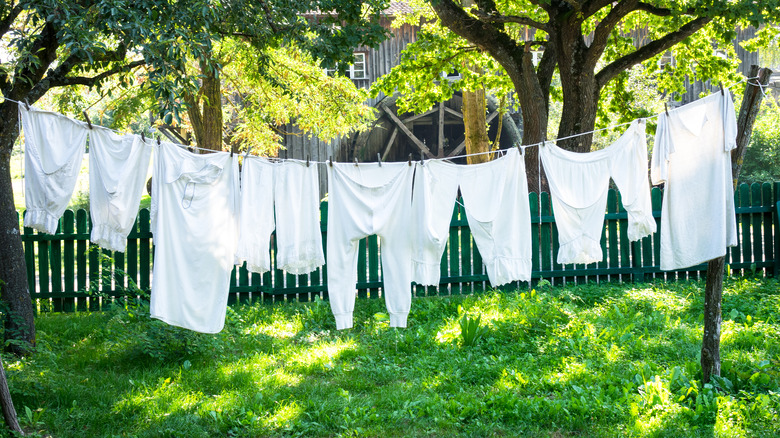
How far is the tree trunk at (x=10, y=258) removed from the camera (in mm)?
5840

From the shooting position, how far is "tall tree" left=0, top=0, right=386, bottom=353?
4.61 m

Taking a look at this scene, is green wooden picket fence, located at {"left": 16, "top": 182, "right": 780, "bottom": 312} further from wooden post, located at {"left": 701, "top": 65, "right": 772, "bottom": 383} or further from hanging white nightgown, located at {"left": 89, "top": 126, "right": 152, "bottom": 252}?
wooden post, located at {"left": 701, "top": 65, "right": 772, "bottom": 383}

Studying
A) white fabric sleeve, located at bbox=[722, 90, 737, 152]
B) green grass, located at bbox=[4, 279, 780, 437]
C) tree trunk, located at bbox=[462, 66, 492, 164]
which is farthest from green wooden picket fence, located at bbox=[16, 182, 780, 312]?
tree trunk, located at bbox=[462, 66, 492, 164]

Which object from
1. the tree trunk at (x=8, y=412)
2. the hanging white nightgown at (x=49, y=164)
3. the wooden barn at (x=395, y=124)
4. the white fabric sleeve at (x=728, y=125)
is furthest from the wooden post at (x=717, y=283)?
the wooden barn at (x=395, y=124)

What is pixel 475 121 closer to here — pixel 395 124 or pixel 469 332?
pixel 469 332

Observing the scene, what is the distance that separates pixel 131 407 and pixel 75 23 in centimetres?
301

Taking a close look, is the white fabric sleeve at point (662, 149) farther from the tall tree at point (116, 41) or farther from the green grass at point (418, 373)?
the tall tree at point (116, 41)

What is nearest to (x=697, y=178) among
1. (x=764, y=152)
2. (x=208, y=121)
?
(x=208, y=121)

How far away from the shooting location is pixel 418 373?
5.74m

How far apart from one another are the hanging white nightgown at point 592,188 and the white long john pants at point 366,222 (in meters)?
1.39

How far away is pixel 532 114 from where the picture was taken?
31.0ft

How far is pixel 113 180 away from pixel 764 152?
1836cm

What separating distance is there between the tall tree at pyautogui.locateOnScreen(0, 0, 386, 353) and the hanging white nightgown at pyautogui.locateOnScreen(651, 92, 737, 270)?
3.82 meters

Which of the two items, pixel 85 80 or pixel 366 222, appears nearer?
pixel 366 222
